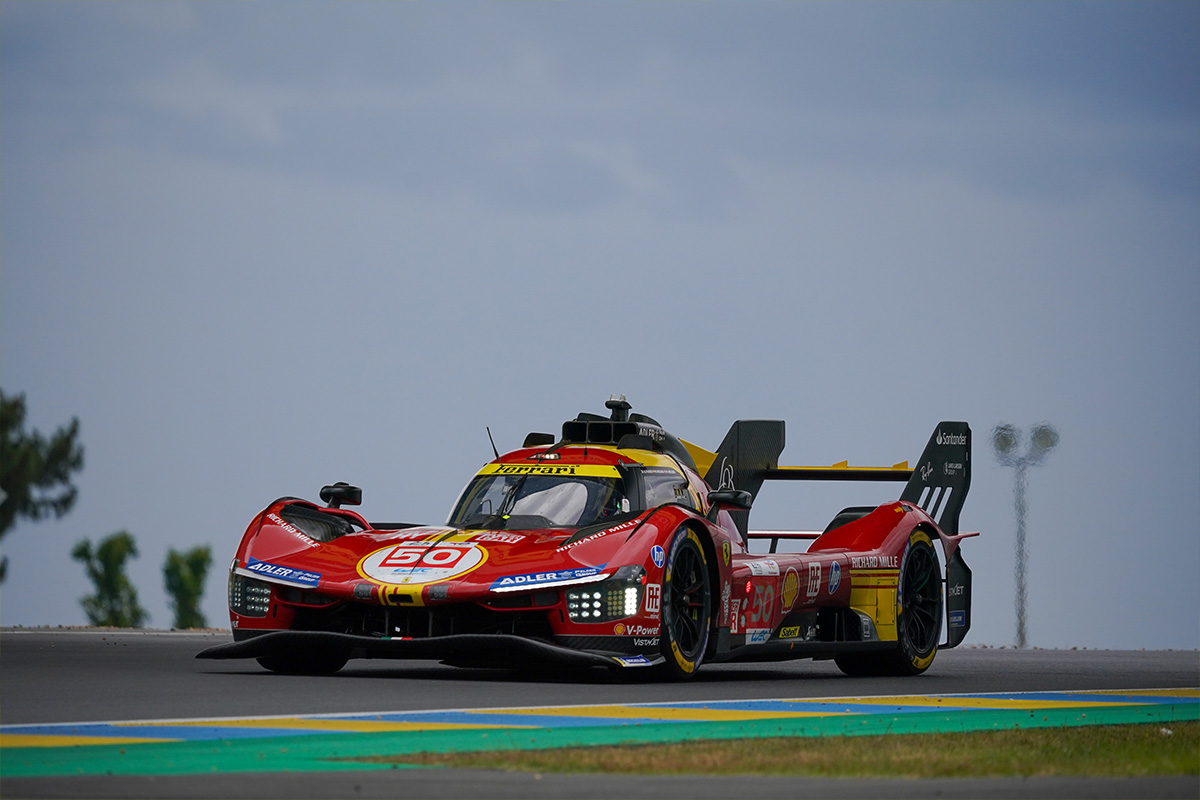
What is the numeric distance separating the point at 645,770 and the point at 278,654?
267 inches

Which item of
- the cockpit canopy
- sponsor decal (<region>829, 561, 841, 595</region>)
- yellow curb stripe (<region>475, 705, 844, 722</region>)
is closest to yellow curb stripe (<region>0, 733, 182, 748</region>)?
yellow curb stripe (<region>475, 705, 844, 722</region>)

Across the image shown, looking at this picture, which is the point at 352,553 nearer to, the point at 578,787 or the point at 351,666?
the point at 351,666

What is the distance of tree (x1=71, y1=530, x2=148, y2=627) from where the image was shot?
86.3m

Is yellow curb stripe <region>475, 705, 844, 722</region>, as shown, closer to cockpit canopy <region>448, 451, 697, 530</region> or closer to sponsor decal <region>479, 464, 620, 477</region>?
cockpit canopy <region>448, 451, 697, 530</region>

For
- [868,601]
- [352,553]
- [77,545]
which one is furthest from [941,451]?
[77,545]

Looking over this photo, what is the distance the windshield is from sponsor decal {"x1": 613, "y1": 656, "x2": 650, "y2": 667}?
4.98ft

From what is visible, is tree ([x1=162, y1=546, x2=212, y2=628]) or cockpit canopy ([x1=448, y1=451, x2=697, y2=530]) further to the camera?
tree ([x1=162, y1=546, x2=212, y2=628])

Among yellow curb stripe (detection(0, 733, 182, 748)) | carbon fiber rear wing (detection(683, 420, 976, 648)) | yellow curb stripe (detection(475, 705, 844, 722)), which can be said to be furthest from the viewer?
carbon fiber rear wing (detection(683, 420, 976, 648))

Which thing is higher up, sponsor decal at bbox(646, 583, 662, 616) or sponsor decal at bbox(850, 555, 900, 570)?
sponsor decal at bbox(850, 555, 900, 570)

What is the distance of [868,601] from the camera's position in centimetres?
1678

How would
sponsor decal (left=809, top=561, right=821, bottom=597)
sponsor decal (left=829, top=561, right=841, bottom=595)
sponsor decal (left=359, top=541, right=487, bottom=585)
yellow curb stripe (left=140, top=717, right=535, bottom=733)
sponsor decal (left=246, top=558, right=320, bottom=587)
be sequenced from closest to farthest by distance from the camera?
1. yellow curb stripe (left=140, top=717, right=535, bottom=733)
2. sponsor decal (left=359, top=541, right=487, bottom=585)
3. sponsor decal (left=246, top=558, right=320, bottom=587)
4. sponsor decal (left=809, top=561, right=821, bottom=597)
5. sponsor decal (left=829, top=561, right=841, bottom=595)

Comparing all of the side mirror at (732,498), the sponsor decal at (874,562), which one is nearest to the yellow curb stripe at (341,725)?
the side mirror at (732,498)

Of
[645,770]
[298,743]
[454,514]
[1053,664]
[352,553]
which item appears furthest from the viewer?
[1053,664]

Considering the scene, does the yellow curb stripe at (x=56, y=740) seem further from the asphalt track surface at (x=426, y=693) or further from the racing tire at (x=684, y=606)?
the racing tire at (x=684, y=606)
